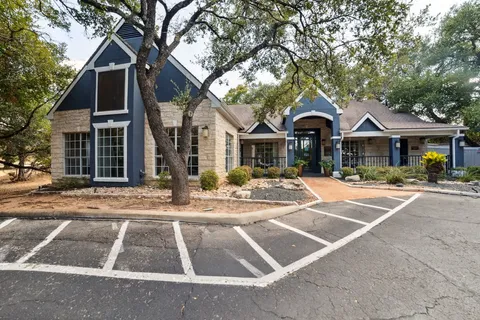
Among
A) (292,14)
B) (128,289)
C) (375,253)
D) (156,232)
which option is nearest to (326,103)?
(292,14)

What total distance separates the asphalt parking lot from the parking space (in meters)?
0.02

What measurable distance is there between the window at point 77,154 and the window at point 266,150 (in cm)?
1013

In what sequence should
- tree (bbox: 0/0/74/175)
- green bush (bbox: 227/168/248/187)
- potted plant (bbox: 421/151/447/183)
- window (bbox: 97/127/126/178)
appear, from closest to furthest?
tree (bbox: 0/0/74/175) < window (bbox: 97/127/126/178) < green bush (bbox: 227/168/248/187) < potted plant (bbox: 421/151/447/183)

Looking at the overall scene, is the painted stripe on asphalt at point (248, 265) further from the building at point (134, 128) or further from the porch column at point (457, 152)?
the porch column at point (457, 152)

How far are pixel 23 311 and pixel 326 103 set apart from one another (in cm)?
1432

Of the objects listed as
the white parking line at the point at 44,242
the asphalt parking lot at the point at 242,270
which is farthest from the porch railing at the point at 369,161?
the white parking line at the point at 44,242

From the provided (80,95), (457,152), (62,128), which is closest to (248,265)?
(80,95)

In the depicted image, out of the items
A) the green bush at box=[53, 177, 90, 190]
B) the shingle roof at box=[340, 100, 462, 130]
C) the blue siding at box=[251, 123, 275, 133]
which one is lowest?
the green bush at box=[53, 177, 90, 190]

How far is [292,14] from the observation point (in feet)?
22.6

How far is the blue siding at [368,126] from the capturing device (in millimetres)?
13102

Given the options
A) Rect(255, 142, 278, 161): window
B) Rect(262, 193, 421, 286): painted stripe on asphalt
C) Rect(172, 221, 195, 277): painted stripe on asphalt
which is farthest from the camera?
Rect(255, 142, 278, 161): window

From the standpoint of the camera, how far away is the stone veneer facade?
8.91m

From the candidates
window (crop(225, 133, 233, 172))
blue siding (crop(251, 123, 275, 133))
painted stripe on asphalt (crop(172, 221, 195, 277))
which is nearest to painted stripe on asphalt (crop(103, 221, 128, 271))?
painted stripe on asphalt (crop(172, 221, 195, 277))

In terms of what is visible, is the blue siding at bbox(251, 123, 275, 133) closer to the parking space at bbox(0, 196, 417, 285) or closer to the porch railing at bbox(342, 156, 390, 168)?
the porch railing at bbox(342, 156, 390, 168)
